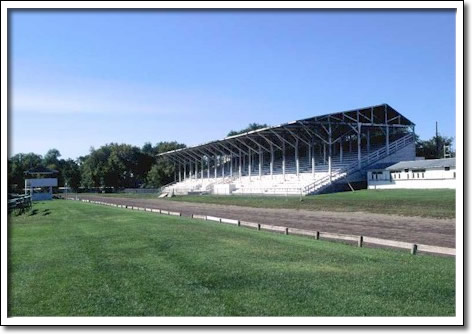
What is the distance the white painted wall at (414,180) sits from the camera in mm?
45438

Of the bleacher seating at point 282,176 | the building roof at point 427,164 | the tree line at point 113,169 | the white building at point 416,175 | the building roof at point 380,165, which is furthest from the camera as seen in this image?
the tree line at point 113,169

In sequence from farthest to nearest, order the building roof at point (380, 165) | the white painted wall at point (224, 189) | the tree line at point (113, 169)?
the tree line at point (113, 169) → the white painted wall at point (224, 189) → the building roof at point (380, 165)

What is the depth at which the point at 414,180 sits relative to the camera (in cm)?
4944

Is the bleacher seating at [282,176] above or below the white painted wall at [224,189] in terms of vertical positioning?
above

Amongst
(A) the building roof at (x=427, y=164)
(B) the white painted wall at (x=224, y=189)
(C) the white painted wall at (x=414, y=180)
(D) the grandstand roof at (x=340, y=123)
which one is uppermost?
(D) the grandstand roof at (x=340, y=123)

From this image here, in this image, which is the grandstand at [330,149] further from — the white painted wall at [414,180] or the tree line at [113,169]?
the tree line at [113,169]

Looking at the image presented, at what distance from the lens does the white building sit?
45719 millimetres

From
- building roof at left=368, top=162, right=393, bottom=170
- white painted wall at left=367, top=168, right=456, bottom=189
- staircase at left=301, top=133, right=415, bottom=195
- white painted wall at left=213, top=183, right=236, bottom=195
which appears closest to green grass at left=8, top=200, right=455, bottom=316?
white painted wall at left=367, top=168, right=456, bottom=189

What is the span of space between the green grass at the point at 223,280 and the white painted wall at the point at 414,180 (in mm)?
36104

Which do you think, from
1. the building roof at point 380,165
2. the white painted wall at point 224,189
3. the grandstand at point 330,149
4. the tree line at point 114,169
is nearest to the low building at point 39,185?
the grandstand at point 330,149

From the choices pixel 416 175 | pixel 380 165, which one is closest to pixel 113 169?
pixel 380 165

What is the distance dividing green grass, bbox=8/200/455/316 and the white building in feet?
119

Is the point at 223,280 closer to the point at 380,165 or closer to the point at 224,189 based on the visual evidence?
the point at 380,165
